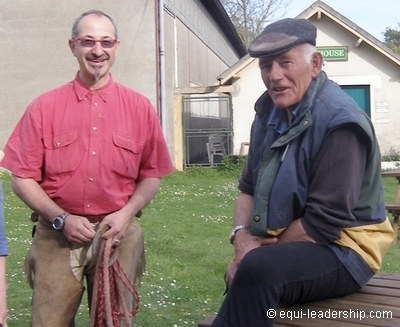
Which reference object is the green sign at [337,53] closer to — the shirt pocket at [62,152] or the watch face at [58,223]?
the shirt pocket at [62,152]

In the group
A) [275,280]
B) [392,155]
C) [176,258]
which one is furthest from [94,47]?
[392,155]

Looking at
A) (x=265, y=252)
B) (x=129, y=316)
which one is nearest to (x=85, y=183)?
(x=129, y=316)

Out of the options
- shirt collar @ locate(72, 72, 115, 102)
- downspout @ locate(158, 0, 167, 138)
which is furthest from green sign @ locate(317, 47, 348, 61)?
shirt collar @ locate(72, 72, 115, 102)

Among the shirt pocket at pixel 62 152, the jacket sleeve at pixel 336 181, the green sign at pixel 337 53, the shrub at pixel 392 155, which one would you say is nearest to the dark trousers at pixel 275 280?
the jacket sleeve at pixel 336 181

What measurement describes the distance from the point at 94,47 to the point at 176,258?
4.26m

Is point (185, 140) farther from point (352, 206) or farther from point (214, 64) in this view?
point (352, 206)

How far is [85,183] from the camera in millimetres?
3336

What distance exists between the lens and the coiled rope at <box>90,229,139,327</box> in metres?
3.24

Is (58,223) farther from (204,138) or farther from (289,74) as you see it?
(204,138)

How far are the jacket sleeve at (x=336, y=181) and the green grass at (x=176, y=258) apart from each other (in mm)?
2475

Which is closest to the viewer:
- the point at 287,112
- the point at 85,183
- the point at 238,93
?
the point at 287,112

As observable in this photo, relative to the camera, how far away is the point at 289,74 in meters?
2.94

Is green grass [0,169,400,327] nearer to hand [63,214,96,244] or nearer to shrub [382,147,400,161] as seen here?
hand [63,214,96,244]

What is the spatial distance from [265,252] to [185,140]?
15.7 meters
